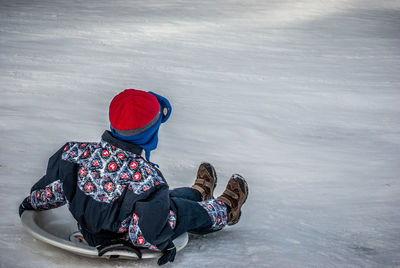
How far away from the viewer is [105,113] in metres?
2.40

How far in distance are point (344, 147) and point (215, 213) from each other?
Answer: 1.03 metres

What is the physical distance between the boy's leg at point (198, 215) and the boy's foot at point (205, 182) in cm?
13

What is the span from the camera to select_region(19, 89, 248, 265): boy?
120cm

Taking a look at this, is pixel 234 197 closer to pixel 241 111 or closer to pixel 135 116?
pixel 135 116

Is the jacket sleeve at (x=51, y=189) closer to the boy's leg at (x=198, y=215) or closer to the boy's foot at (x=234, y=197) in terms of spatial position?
the boy's leg at (x=198, y=215)

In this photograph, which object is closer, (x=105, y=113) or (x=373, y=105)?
(x=105, y=113)

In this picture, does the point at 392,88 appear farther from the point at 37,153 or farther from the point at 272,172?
the point at 37,153

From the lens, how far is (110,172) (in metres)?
1.22

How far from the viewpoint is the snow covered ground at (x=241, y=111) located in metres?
1.50

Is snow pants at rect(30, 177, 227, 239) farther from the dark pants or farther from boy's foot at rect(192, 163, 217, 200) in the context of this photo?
boy's foot at rect(192, 163, 217, 200)

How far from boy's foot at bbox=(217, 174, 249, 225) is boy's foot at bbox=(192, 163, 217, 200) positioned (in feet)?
0.26

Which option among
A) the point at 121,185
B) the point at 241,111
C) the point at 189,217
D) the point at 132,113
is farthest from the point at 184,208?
the point at 241,111

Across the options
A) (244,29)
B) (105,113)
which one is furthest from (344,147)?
(244,29)

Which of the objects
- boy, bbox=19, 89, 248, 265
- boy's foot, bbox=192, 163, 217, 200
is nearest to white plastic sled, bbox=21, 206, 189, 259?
boy, bbox=19, 89, 248, 265
